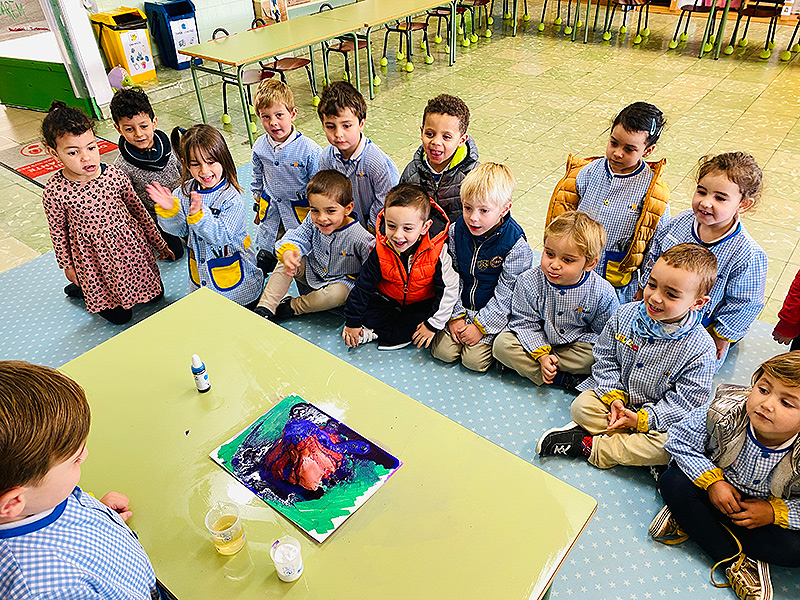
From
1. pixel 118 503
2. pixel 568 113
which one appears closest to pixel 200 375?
pixel 118 503

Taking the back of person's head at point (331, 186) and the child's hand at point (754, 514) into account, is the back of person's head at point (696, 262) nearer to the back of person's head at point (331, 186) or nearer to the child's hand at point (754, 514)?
the child's hand at point (754, 514)

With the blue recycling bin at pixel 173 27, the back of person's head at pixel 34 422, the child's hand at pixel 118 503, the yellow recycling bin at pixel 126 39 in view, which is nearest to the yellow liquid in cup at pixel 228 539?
the child's hand at pixel 118 503

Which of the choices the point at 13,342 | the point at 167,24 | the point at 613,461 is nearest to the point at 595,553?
the point at 613,461

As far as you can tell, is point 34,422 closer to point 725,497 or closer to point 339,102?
point 725,497

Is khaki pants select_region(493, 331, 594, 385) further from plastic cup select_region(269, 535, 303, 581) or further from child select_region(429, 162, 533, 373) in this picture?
plastic cup select_region(269, 535, 303, 581)

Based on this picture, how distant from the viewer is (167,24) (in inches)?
245

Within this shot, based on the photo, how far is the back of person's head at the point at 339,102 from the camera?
2820mm

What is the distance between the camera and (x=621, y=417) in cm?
210

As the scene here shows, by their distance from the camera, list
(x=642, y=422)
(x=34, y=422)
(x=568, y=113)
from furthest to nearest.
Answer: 1. (x=568, y=113)
2. (x=642, y=422)
3. (x=34, y=422)

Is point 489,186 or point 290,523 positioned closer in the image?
point 290,523

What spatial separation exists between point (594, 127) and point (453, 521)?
439 cm

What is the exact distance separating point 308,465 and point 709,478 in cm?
125

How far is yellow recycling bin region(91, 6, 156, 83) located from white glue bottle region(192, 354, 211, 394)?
5.32m

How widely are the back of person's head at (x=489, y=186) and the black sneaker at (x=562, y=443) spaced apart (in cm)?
96
